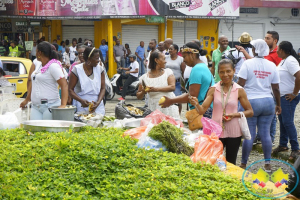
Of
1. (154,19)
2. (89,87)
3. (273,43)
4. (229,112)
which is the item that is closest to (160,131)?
(229,112)

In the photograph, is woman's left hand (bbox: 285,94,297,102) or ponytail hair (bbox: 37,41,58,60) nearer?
ponytail hair (bbox: 37,41,58,60)

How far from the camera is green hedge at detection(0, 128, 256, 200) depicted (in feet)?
14.3

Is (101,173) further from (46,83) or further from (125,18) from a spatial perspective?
(125,18)

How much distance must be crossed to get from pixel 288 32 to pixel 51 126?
3006 centimetres

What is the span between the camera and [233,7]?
28.3m

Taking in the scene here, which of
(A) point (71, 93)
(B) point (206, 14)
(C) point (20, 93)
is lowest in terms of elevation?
(C) point (20, 93)

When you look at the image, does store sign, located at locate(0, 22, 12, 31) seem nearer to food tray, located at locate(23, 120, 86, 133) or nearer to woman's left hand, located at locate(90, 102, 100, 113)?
woman's left hand, located at locate(90, 102, 100, 113)

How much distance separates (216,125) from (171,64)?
5.73 m

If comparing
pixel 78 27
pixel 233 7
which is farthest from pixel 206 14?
pixel 78 27

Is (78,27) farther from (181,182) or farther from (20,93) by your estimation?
(181,182)

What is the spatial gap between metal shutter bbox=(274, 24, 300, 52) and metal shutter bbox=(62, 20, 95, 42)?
13267 millimetres

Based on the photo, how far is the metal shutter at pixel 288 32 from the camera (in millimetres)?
33166

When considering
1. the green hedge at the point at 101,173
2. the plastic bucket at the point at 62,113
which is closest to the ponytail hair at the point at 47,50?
the plastic bucket at the point at 62,113

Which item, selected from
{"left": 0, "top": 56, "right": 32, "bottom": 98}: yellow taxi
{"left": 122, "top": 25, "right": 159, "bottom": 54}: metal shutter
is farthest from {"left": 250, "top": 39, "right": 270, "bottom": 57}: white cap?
{"left": 122, "top": 25, "right": 159, "bottom": 54}: metal shutter
